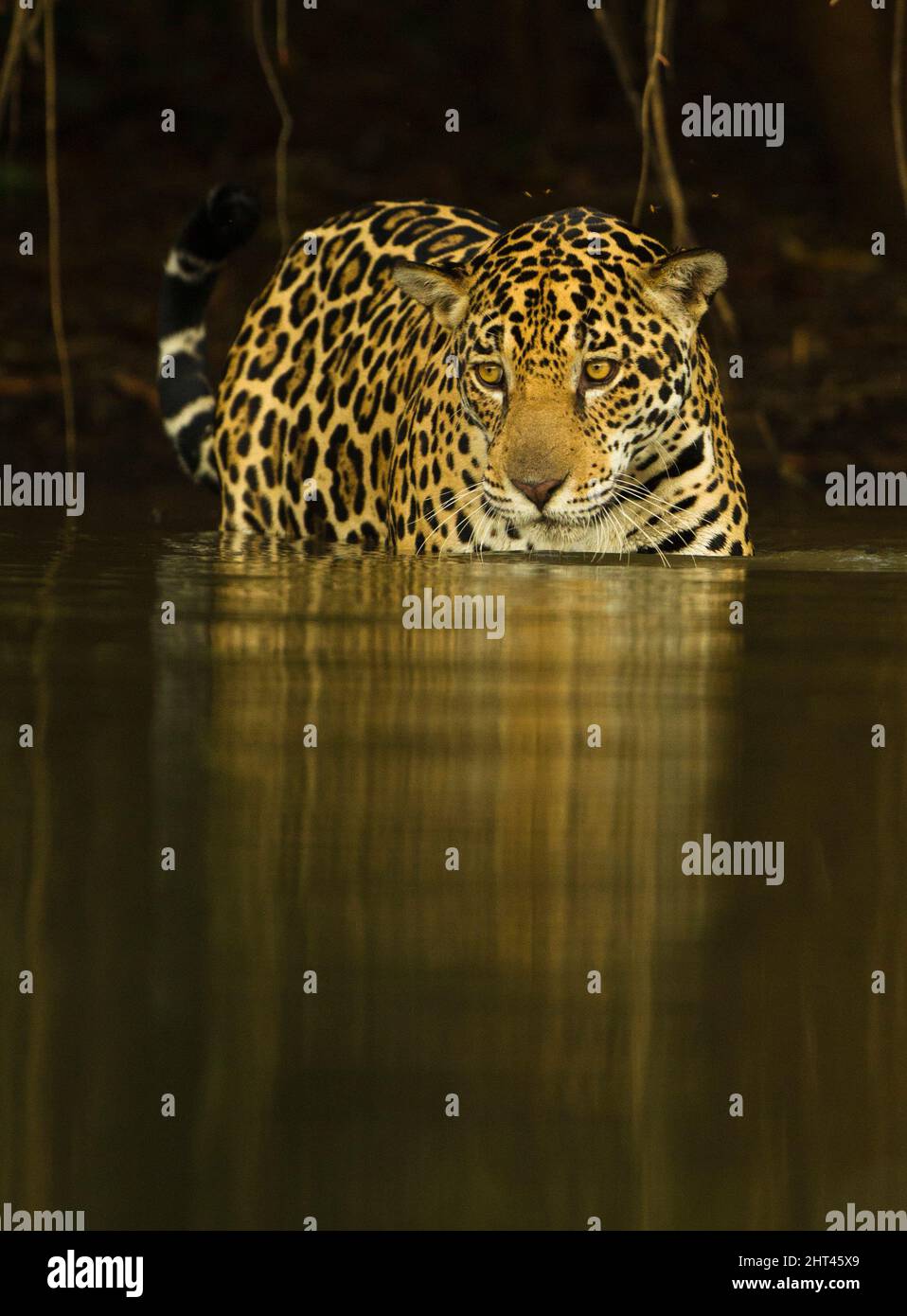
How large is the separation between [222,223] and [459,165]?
7892 mm

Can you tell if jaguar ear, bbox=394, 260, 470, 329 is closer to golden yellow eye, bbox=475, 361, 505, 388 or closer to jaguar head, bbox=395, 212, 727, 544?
jaguar head, bbox=395, 212, 727, 544

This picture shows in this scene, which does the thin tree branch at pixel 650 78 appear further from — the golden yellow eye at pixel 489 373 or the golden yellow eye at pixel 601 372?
the golden yellow eye at pixel 489 373

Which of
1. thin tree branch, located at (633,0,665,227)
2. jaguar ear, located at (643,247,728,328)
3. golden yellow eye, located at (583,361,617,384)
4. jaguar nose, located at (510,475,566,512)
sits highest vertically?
thin tree branch, located at (633,0,665,227)

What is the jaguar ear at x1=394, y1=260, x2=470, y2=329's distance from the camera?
8844 millimetres

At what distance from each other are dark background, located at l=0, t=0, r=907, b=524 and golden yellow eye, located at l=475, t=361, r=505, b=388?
10.3ft

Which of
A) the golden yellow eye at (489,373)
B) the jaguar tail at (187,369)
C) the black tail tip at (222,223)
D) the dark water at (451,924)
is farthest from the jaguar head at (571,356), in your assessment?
the jaguar tail at (187,369)

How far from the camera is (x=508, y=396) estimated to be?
8.43 m

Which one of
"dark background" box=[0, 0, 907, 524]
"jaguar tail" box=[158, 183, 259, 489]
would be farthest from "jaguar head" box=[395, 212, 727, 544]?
"dark background" box=[0, 0, 907, 524]

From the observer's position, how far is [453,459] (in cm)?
867

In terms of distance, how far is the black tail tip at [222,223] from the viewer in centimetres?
1039

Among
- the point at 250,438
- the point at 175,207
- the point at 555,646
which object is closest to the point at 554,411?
the point at 555,646

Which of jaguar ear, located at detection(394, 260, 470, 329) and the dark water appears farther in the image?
jaguar ear, located at detection(394, 260, 470, 329)

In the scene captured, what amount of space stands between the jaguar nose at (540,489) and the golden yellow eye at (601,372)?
0.49 m

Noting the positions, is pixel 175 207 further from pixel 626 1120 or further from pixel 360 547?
pixel 626 1120
